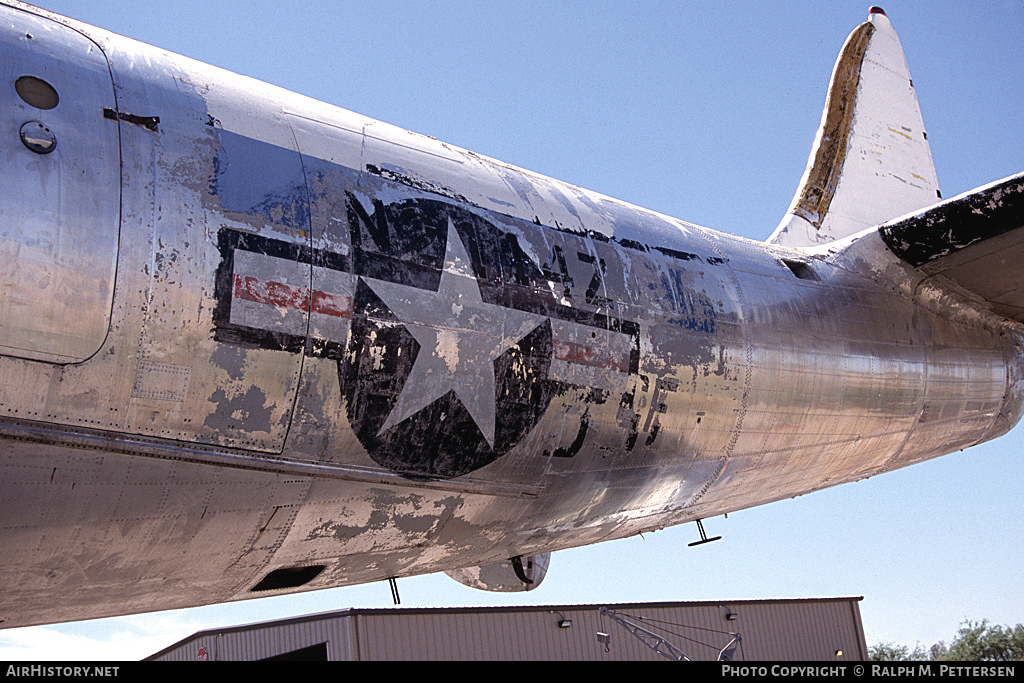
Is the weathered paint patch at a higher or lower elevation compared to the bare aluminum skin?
higher

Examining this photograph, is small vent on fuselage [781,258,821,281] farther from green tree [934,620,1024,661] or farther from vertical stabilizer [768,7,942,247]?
green tree [934,620,1024,661]

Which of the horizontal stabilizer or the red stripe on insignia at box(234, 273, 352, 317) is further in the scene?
the horizontal stabilizer

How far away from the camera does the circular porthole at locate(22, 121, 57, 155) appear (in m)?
3.81

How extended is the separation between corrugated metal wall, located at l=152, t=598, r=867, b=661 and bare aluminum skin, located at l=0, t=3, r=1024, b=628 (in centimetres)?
1268

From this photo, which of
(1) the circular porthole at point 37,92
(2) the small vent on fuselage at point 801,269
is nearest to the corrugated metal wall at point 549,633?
(2) the small vent on fuselage at point 801,269

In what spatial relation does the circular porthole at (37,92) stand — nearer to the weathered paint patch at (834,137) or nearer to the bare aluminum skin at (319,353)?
the bare aluminum skin at (319,353)

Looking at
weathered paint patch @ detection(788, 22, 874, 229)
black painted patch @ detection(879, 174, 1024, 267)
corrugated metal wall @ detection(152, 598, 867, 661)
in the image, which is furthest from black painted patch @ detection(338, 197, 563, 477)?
corrugated metal wall @ detection(152, 598, 867, 661)

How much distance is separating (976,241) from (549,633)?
50.6ft

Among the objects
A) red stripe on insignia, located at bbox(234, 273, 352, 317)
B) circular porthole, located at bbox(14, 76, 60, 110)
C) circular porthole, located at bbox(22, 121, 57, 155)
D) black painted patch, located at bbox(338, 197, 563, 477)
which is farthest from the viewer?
black painted patch, located at bbox(338, 197, 563, 477)

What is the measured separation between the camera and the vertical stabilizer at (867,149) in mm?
9797

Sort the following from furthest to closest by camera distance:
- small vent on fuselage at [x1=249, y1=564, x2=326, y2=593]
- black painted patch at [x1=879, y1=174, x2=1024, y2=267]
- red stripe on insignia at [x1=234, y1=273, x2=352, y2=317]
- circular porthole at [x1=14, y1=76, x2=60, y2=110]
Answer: black painted patch at [x1=879, y1=174, x2=1024, y2=267] < small vent on fuselage at [x1=249, y1=564, x2=326, y2=593] < red stripe on insignia at [x1=234, y1=273, x2=352, y2=317] < circular porthole at [x1=14, y1=76, x2=60, y2=110]

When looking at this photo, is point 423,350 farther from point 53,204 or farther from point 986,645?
point 986,645

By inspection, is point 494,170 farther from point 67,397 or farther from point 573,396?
point 67,397

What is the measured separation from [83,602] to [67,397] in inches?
60.2
